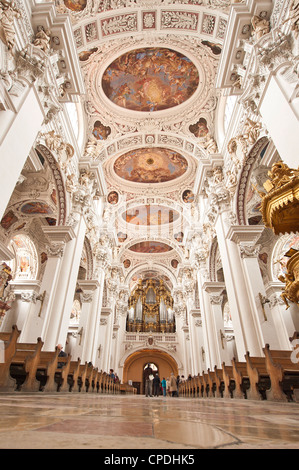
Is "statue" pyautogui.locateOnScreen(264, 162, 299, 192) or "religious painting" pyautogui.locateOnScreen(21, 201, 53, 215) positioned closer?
"statue" pyautogui.locateOnScreen(264, 162, 299, 192)

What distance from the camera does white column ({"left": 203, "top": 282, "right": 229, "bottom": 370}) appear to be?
35.3 ft

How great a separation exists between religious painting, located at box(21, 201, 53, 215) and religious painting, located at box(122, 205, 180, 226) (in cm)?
830

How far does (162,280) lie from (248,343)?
2009 centimetres

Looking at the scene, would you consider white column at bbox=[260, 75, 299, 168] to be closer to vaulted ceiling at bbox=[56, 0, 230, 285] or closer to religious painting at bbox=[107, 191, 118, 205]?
vaulted ceiling at bbox=[56, 0, 230, 285]

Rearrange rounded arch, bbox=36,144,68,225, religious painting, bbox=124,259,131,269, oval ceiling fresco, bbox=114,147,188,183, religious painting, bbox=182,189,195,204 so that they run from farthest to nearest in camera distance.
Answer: religious painting, bbox=124,259,131,269 → religious painting, bbox=182,189,195,204 → oval ceiling fresco, bbox=114,147,188,183 → rounded arch, bbox=36,144,68,225

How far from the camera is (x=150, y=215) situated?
20141mm

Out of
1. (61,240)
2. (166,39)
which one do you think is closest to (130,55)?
(166,39)

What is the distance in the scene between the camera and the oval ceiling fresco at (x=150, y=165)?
49.9 ft

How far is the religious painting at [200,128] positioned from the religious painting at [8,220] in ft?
28.8

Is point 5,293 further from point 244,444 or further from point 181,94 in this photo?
point 244,444

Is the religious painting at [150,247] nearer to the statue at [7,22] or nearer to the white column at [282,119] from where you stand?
the white column at [282,119]

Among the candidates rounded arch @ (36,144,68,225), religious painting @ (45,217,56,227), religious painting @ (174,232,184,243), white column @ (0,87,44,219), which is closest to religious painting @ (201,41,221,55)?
rounded arch @ (36,144,68,225)

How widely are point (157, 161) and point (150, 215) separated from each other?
515 cm
